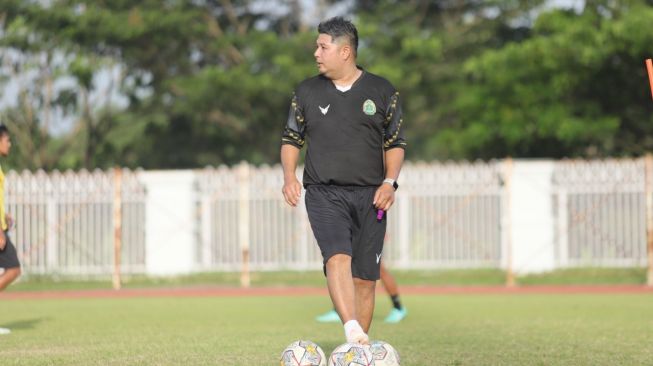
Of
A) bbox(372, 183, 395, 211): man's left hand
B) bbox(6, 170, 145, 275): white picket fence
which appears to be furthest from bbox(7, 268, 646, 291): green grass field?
bbox(372, 183, 395, 211): man's left hand

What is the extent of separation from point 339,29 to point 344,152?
74cm

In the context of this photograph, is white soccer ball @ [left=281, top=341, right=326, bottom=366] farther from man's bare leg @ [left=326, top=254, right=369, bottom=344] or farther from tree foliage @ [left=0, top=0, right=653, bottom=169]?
tree foliage @ [left=0, top=0, right=653, bottom=169]

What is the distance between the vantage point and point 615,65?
2862cm

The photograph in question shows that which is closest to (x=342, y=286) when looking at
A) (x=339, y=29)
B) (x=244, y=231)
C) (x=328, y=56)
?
(x=328, y=56)

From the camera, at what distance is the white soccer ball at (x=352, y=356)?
20.8 ft

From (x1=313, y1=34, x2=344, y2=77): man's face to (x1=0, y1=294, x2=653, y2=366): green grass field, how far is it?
2.03 m

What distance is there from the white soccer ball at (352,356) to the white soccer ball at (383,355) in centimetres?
15

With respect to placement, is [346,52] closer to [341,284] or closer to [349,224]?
[349,224]

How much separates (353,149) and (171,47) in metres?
27.6

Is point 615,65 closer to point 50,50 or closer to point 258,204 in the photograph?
point 258,204

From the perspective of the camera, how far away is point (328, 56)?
277 inches

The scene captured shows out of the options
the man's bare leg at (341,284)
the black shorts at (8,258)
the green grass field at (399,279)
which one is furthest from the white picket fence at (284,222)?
the man's bare leg at (341,284)

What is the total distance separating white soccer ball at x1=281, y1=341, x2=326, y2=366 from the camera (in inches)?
259

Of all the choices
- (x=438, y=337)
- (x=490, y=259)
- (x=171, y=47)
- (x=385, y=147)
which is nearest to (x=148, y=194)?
(x=490, y=259)
